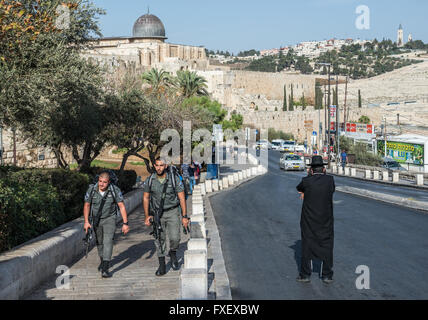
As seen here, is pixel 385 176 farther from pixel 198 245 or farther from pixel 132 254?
pixel 198 245

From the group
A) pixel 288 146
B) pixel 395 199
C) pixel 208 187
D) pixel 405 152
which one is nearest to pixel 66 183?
pixel 395 199

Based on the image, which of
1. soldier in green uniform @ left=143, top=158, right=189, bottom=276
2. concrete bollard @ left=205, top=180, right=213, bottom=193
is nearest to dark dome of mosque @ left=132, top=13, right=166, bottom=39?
concrete bollard @ left=205, top=180, right=213, bottom=193

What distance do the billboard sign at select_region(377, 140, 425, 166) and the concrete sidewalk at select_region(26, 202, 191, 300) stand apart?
1232 inches

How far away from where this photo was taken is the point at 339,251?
9.34 meters

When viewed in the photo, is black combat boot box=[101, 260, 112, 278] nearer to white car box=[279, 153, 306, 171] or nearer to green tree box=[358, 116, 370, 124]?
white car box=[279, 153, 306, 171]

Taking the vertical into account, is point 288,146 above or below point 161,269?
below

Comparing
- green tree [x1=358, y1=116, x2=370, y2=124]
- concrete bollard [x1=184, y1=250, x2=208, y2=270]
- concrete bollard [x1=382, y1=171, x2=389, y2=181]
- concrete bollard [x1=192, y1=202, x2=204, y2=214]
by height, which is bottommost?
concrete bollard [x1=382, y1=171, x2=389, y2=181]

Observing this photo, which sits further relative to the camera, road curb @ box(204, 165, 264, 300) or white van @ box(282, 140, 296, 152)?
white van @ box(282, 140, 296, 152)

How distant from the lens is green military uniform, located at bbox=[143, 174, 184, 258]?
26.1 feet

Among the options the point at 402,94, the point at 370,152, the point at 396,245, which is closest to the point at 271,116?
the point at 370,152

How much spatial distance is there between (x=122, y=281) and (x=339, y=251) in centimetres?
376

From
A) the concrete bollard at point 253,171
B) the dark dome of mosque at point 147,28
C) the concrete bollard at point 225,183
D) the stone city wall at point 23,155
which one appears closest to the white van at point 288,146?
the concrete bollard at point 253,171

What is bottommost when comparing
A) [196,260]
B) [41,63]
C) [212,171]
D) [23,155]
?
[212,171]

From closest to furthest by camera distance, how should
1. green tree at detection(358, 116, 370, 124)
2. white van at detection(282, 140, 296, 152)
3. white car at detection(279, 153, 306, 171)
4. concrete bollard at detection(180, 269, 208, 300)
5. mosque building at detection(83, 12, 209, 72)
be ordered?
1. concrete bollard at detection(180, 269, 208, 300)
2. white car at detection(279, 153, 306, 171)
3. white van at detection(282, 140, 296, 152)
4. mosque building at detection(83, 12, 209, 72)
5. green tree at detection(358, 116, 370, 124)
